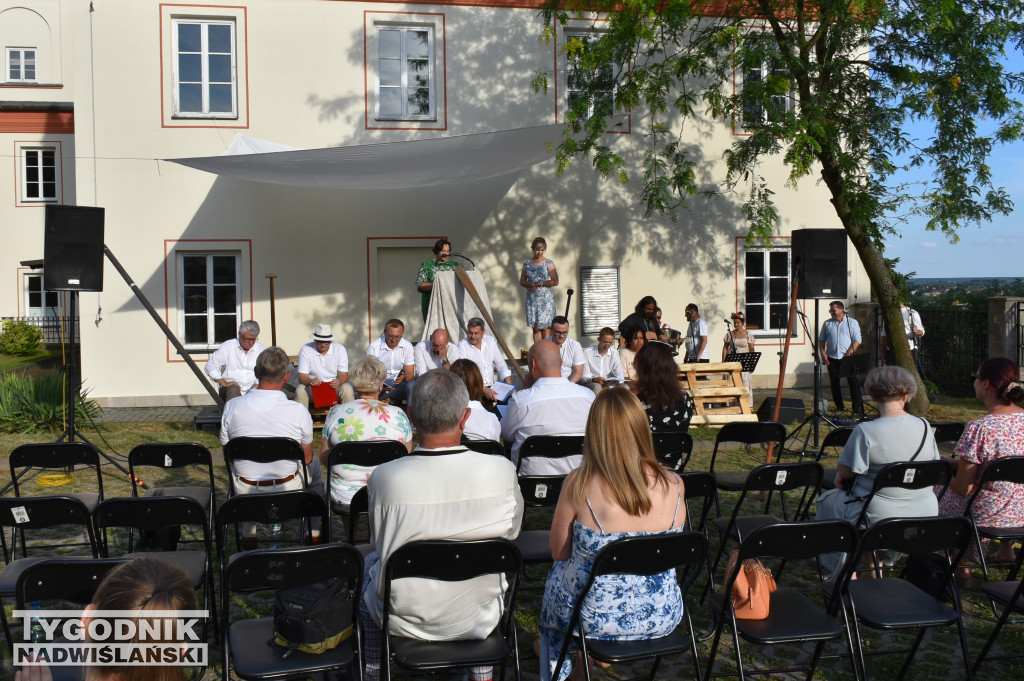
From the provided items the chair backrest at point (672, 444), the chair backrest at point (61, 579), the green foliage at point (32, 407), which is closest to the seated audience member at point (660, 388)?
the chair backrest at point (672, 444)

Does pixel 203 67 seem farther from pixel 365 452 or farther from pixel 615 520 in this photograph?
pixel 615 520

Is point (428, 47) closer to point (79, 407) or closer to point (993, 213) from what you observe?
point (79, 407)

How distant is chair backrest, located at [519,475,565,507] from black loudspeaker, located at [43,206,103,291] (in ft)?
16.2

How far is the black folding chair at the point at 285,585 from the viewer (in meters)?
2.58

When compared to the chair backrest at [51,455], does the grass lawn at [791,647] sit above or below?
below

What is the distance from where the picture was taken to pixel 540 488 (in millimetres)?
3895

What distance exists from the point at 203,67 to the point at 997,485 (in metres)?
10.0

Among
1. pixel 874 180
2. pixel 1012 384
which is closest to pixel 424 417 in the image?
pixel 1012 384

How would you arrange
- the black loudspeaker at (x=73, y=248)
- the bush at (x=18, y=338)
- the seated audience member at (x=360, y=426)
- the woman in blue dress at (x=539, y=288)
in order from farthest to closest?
the bush at (x=18, y=338), the woman in blue dress at (x=539, y=288), the black loudspeaker at (x=73, y=248), the seated audience member at (x=360, y=426)

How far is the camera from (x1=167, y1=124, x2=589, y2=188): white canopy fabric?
→ 28.1 ft

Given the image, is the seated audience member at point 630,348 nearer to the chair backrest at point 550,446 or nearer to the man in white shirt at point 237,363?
the man in white shirt at point 237,363

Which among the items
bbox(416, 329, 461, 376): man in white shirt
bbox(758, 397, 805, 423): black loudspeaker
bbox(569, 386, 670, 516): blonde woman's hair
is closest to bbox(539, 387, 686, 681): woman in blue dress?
bbox(569, 386, 670, 516): blonde woman's hair

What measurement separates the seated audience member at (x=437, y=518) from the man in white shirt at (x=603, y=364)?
19.5 ft

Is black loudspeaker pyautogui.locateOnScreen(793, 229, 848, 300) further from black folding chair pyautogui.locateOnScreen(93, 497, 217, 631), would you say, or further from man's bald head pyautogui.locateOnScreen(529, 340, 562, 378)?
black folding chair pyautogui.locateOnScreen(93, 497, 217, 631)
